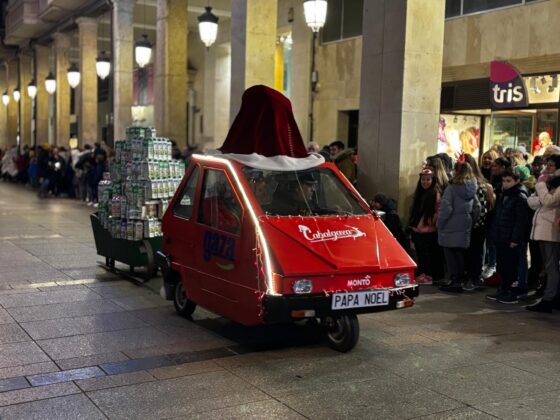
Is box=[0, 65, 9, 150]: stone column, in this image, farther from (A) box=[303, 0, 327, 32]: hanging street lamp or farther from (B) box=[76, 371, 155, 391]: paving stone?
(B) box=[76, 371, 155, 391]: paving stone

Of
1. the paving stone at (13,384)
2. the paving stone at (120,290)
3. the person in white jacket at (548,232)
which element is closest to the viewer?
the paving stone at (13,384)

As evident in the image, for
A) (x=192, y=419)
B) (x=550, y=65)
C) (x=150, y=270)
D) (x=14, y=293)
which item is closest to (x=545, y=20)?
(x=550, y=65)

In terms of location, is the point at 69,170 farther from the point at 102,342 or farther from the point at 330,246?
the point at 330,246

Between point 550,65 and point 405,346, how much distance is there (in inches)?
342

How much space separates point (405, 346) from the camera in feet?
21.3

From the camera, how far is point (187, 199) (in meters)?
7.28

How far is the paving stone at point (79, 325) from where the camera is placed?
671 centimetres

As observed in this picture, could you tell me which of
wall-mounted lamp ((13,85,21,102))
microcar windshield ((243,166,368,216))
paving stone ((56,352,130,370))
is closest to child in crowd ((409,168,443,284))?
microcar windshield ((243,166,368,216))

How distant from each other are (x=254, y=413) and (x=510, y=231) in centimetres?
466

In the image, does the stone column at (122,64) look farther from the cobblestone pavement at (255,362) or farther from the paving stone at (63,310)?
the paving stone at (63,310)

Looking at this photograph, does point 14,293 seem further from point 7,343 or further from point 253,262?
point 253,262

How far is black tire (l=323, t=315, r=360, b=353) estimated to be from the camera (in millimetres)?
6223

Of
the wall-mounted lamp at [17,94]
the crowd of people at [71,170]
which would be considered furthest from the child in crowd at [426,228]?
the wall-mounted lamp at [17,94]

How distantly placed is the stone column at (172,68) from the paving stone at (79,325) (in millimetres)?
10441
